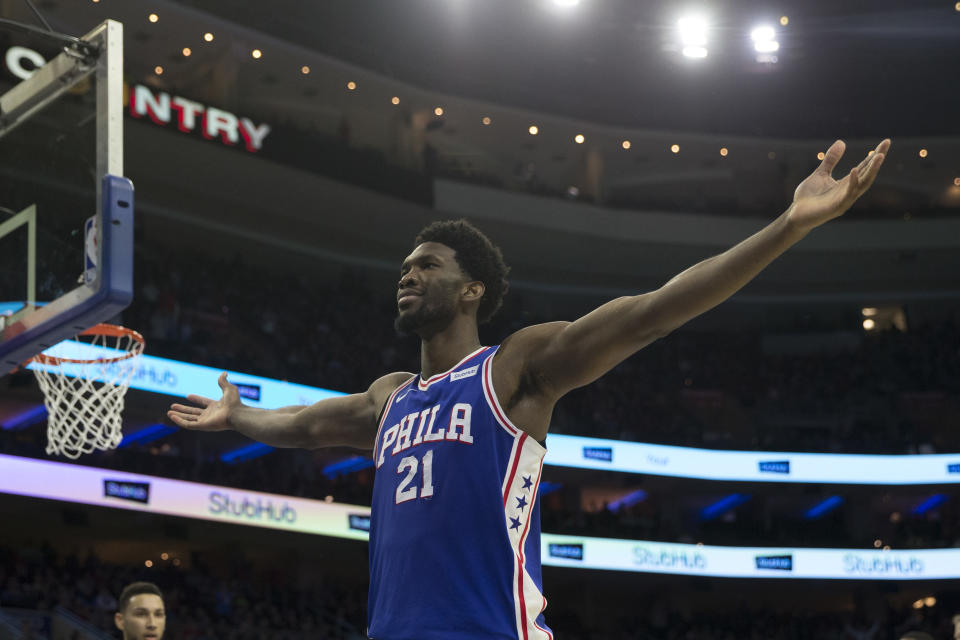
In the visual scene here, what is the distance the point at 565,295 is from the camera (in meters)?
32.3

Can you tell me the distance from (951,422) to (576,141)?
12.7 meters

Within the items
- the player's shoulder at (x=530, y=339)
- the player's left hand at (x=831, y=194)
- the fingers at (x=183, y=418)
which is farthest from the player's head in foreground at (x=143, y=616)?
the player's left hand at (x=831, y=194)

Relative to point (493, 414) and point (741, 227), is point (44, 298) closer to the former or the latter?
point (493, 414)

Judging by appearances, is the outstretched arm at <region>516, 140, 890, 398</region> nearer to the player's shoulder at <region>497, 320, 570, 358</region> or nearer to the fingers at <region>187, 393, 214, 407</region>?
the player's shoulder at <region>497, 320, 570, 358</region>

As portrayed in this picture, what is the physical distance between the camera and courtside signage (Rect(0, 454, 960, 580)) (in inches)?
682

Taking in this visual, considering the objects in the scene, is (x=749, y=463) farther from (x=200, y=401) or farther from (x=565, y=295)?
(x=200, y=401)

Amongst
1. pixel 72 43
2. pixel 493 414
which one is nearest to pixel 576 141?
pixel 72 43

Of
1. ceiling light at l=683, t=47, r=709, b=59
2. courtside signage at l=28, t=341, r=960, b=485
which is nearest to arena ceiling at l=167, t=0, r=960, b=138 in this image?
ceiling light at l=683, t=47, r=709, b=59

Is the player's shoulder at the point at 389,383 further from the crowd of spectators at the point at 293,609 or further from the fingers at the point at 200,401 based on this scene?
the crowd of spectators at the point at 293,609

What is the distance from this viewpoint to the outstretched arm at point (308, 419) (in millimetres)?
4500

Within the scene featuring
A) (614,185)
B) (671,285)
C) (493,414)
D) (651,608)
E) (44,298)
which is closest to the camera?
(671,285)

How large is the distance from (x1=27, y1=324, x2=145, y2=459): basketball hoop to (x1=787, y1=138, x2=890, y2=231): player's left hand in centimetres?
597

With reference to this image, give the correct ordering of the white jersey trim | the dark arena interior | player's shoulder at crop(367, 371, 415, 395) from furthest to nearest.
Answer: the dark arena interior, player's shoulder at crop(367, 371, 415, 395), the white jersey trim

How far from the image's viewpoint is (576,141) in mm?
31547
